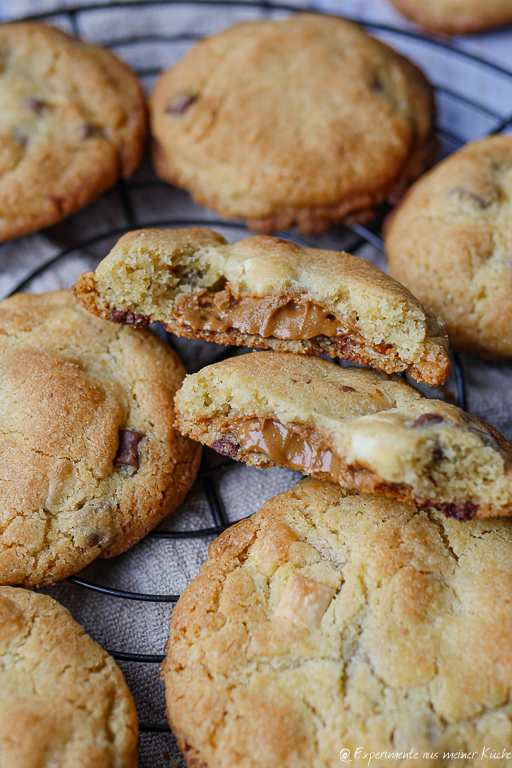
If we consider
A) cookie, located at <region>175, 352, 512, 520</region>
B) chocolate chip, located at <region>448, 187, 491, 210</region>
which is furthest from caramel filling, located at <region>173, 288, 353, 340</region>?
chocolate chip, located at <region>448, 187, 491, 210</region>

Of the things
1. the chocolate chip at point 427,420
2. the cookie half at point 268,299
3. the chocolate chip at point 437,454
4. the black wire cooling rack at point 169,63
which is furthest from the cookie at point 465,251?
the chocolate chip at point 437,454

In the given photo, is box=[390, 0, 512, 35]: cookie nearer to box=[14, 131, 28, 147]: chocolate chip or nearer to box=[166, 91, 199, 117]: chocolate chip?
box=[166, 91, 199, 117]: chocolate chip

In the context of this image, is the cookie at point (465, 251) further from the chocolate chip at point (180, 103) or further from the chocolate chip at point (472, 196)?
the chocolate chip at point (180, 103)

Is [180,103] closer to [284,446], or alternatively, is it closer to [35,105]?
[35,105]

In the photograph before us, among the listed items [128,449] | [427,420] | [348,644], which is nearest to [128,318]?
[128,449]

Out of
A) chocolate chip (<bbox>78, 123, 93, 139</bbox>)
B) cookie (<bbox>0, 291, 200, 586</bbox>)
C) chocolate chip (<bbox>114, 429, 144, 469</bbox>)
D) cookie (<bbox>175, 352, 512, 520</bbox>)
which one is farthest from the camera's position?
chocolate chip (<bbox>78, 123, 93, 139</bbox>)
